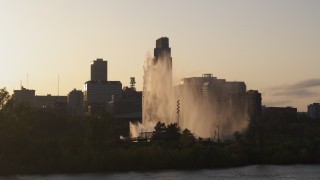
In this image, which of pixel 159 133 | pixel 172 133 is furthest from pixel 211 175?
pixel 159 133

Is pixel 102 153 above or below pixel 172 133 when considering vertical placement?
below

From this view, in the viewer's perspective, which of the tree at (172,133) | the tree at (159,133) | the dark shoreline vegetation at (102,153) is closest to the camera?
the dark shoreline vegetation at (102,153)

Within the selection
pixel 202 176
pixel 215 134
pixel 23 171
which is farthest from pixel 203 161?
pixel 215 134

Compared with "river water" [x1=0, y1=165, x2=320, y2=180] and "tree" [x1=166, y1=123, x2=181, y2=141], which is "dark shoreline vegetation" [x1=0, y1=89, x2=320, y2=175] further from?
"tree" [x1=166, y1=123, x2=181, y2=141]

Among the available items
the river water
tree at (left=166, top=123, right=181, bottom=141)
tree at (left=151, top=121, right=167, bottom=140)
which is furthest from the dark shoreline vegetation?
tree at (left=151, top=121, right=167, bottom=140)

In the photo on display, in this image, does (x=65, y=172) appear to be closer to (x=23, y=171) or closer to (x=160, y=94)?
(x=23, y=171)

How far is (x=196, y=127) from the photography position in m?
164

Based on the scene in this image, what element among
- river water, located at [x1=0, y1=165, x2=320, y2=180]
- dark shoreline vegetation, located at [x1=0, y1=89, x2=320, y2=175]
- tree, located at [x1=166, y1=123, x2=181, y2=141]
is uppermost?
tree, located at [x1=166, y1=123, x2=181, y2=141]

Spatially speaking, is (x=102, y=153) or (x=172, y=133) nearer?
(x=102, y=153)

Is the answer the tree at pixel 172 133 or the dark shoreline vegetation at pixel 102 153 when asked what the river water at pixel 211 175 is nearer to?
the dark shoreline vegetation at pixel 102 153

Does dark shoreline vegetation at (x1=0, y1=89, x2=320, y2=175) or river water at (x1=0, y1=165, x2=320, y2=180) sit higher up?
dark shoreline vegetation at (x1=0, y1=89, x2=320, y2=175)

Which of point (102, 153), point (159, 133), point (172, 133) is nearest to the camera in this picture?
point (102, 153)

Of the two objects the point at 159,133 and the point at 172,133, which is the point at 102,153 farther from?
the point at 159,133

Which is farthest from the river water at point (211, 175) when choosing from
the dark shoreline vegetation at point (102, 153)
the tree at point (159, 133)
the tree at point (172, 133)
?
the tree at point (159, 133)
